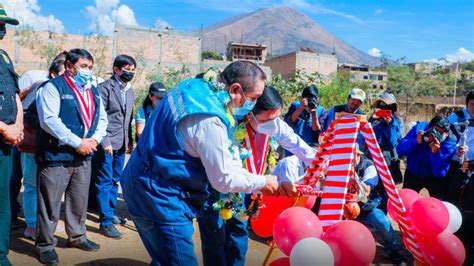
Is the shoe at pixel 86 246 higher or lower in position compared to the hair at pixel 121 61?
lower

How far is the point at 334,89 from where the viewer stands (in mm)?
18875

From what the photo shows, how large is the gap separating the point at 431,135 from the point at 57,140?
4.25m

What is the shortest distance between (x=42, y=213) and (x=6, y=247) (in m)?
0.65

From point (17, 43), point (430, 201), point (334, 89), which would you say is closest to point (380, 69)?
point (334, 89)

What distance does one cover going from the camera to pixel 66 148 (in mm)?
4109

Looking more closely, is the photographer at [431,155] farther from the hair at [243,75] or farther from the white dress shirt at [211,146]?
the white dress shirt at [211,146]

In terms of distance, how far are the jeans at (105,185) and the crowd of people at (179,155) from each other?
16 mm

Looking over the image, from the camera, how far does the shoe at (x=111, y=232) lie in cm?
498

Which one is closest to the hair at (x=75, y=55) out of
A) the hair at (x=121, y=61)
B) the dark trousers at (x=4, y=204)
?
the hair at (x=121, y=61)

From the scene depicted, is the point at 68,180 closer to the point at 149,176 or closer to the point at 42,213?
the point at 42,213

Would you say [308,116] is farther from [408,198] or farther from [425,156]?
[408,198]

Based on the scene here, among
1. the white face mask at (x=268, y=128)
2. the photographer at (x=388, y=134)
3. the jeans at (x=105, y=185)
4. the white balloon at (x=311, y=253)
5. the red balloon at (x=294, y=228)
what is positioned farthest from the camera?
the photographer at (x=388, y=134)

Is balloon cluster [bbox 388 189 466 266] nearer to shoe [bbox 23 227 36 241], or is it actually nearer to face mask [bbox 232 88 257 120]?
face mask [bbox 232 88 257 120]

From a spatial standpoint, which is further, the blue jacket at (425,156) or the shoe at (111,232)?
the blue jacket at (425,156)
